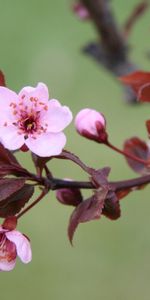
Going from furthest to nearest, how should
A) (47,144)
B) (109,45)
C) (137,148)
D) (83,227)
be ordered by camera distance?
(83,227) < (109,45) < (137,148) < (47,144)

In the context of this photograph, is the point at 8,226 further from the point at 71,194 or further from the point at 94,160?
the point at 94,160

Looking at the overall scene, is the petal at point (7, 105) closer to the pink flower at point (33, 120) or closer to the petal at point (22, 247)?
the pink flower at point (33, 120)

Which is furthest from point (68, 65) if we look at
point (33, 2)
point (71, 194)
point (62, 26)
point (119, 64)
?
point (71, 194)

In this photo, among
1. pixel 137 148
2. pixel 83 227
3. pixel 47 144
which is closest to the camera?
pixel 47 144

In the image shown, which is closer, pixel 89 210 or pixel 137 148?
pixel 89 210

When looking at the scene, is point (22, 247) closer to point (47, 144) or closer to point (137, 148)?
point (47, 144)

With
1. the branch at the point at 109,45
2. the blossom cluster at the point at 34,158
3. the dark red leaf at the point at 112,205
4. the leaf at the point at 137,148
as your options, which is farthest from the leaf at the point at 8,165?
the branch at the point at 109,45

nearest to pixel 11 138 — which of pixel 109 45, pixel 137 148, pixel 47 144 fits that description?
pixel 47 144
